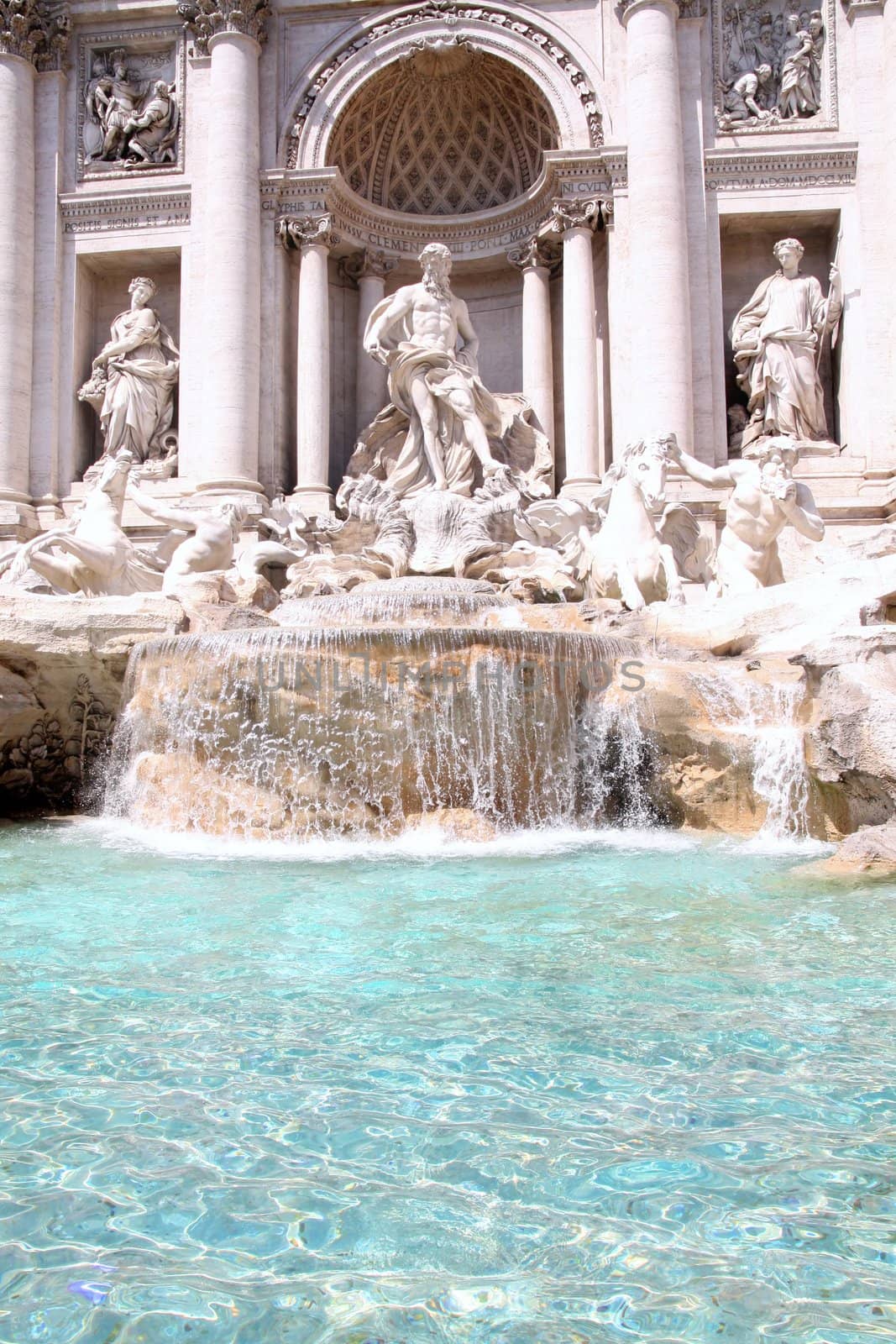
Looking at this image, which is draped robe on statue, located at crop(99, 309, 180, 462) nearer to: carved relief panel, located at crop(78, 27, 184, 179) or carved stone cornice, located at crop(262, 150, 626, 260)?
carved relief panel, located at crop(78, 27, 184, 179)

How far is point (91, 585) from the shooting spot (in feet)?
36.6

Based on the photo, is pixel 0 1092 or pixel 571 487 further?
pixel 571 487

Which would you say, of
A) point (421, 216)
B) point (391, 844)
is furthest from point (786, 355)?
point (391, 844)

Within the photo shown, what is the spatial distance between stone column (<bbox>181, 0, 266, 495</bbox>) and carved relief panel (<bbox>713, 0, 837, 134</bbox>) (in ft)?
21.4

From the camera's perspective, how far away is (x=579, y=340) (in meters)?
15.2

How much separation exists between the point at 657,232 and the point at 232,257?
574 cm

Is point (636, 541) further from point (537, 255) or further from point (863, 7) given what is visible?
point (863, 7)

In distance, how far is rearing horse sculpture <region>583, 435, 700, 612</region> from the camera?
10.6m

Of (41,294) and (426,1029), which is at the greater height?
(41,294)

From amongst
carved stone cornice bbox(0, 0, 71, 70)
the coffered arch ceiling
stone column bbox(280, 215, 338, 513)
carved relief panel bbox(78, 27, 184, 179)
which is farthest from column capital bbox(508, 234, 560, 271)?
carved stone cornice bbox(0, 0, 71, 70)

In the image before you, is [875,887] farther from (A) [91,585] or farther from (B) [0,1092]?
(A) [91,585]

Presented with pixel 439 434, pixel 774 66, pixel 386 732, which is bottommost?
pixel 386 732

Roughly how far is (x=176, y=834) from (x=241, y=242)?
10360 mm

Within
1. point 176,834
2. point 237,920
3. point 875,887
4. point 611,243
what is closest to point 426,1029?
point 237,920
